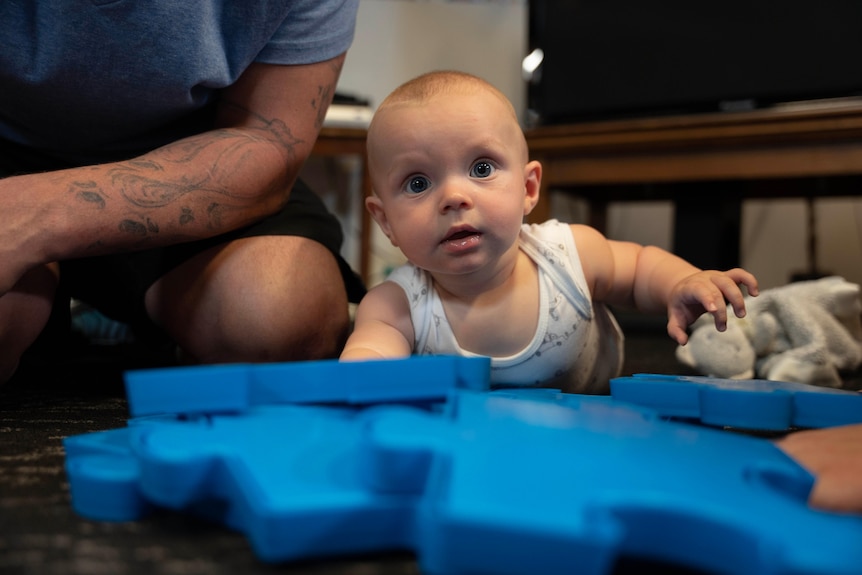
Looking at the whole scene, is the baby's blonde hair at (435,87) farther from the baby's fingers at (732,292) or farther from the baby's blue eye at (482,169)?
the baby's fingers at (732,292)

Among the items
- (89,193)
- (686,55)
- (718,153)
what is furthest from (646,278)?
(686,55)

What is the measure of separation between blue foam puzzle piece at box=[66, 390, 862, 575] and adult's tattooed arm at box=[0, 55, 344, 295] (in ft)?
1.06

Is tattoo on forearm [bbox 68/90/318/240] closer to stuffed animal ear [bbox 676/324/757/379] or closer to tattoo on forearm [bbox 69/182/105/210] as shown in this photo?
tattoo on forearm [bbox 69/182/105/210]

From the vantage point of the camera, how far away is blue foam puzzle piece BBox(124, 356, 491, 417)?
505 mm

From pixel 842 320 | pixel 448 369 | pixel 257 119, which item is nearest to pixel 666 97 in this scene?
pixel 842 320

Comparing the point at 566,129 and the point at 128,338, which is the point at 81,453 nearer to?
the point at 128,338

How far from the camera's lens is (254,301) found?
904mm

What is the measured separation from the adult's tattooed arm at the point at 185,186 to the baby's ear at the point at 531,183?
0.32 meters

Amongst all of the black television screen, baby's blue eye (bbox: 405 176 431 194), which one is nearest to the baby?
baby's blue eye (bbox: 405 176 431 194)

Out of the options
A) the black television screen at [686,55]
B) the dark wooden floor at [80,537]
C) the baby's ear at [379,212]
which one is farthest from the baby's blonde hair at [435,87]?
the black television screen at [686,55]

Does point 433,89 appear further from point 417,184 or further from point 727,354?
point 727,354

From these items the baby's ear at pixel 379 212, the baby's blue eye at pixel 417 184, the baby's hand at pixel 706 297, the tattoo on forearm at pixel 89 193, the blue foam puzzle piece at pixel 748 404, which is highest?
the baby's blue eye at pixel 417 184

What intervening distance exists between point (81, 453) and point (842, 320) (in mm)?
1095

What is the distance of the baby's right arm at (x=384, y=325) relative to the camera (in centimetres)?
76
